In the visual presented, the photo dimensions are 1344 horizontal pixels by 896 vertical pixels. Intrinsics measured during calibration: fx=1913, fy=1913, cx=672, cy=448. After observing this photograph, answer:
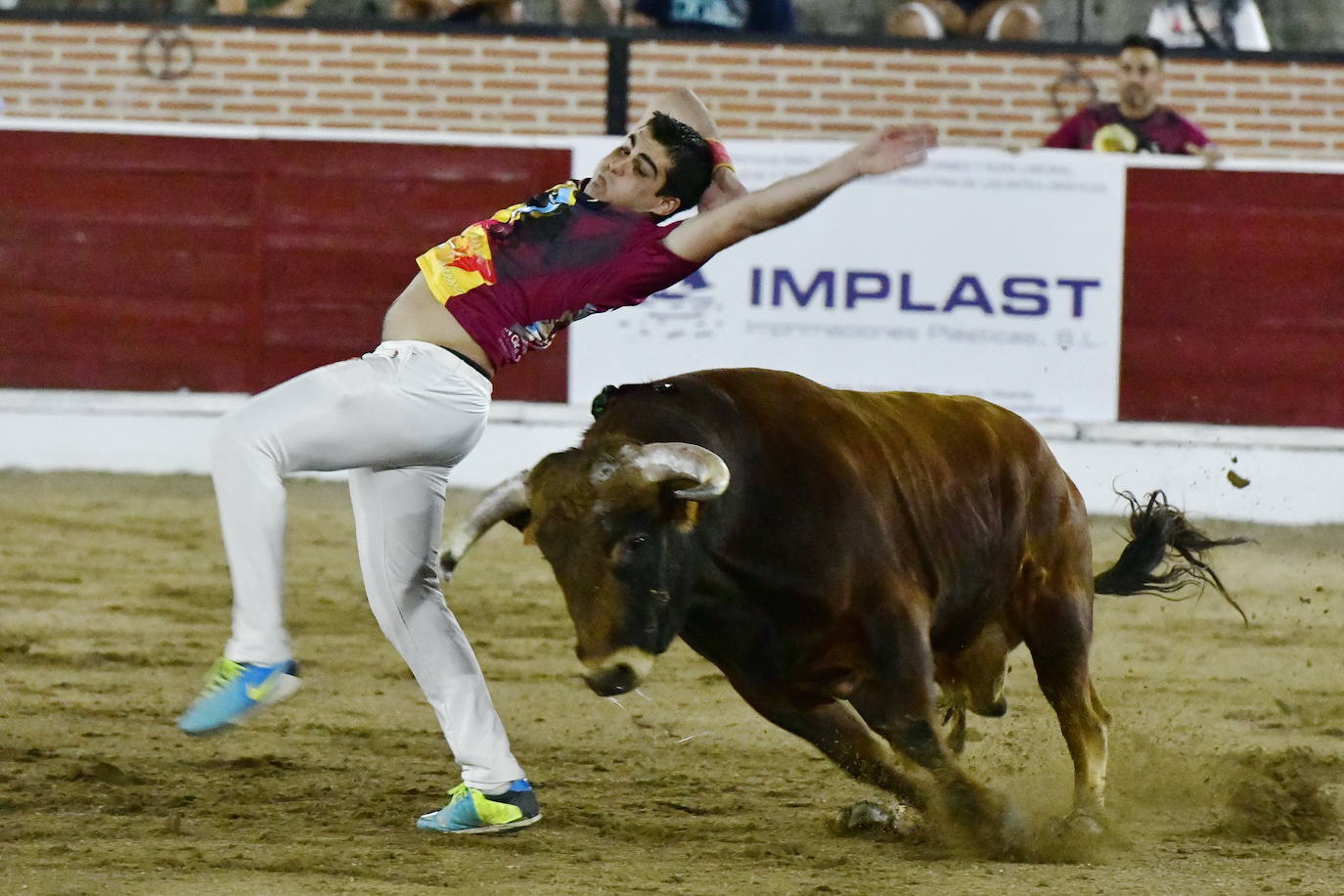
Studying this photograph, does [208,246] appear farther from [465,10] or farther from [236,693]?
[236,693]

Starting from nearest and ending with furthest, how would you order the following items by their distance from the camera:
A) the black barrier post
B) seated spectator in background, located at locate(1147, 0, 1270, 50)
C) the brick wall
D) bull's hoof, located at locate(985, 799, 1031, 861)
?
bull's hoof, located at locate(985, 799, 1031, 861)
the black barrier post
the brick wall
seated spectator in background, located at locate(1147, 0, 1270, 50)

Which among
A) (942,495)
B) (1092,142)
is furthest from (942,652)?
(1092,142)

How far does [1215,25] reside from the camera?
962 centimetres

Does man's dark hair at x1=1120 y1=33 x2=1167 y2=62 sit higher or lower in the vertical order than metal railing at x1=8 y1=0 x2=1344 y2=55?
lower

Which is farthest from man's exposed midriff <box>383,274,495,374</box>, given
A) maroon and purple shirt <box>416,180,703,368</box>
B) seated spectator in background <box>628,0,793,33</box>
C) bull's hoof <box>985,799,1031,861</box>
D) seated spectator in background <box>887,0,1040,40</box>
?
seated spectator in background <box>887,0,1040,40</box>

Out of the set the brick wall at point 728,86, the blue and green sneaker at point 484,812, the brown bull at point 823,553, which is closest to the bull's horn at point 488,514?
the brown bull at point 823,553

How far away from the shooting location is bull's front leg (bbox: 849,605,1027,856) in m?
3.58

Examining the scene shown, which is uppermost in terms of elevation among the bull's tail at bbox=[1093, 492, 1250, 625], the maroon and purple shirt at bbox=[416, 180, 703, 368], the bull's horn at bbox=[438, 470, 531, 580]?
the maroon and purple shirt at bbox=[416, 180, 703, 368]

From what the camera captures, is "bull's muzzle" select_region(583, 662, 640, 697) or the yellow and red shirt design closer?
"bull's muzzle" select_region(583, 662, 640, 697)

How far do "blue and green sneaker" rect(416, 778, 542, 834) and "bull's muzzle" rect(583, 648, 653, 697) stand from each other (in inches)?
21.7

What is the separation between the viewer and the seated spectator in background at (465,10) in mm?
9695

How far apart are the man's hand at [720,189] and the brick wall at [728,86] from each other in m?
5.65

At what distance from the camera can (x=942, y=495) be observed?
391 centimetres

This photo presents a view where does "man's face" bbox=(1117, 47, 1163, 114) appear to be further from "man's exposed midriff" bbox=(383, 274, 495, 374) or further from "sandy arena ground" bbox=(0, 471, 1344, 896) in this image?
"man's exposed midriff" bbox=(383, 274, 495, 374)
